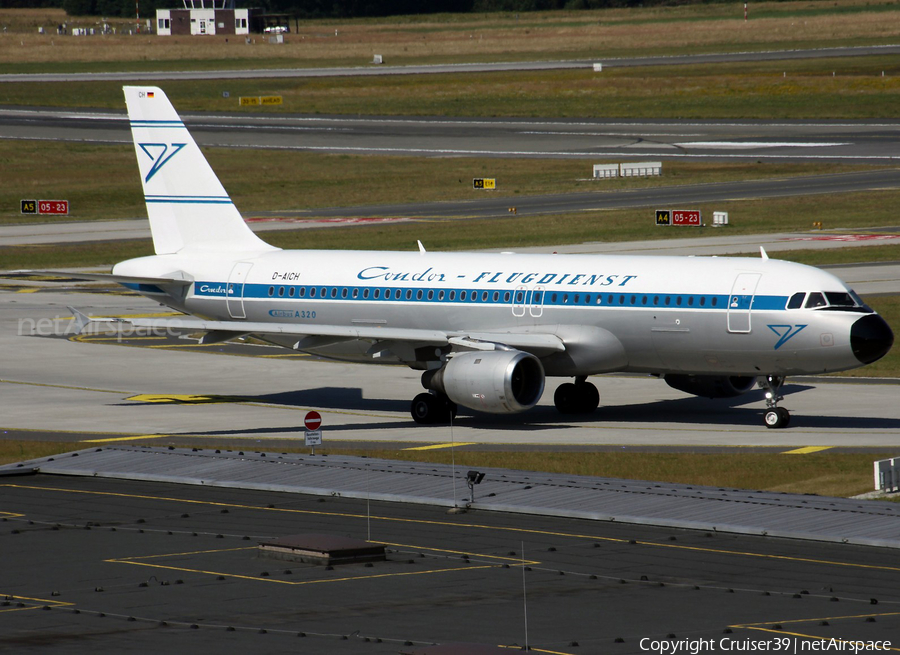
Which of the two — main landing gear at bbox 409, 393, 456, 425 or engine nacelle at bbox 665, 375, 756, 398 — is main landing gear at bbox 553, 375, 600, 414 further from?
main landing gear at bbox 409, 393, 456, 425

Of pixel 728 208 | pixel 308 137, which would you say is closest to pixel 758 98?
pixel 308 137

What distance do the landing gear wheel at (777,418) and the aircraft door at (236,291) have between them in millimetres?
18074

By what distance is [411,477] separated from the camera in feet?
106

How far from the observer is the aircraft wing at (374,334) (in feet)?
141

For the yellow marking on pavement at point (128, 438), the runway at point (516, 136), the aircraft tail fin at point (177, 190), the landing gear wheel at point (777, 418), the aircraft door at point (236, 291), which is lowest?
the landing gear wheel at point (777, 418)

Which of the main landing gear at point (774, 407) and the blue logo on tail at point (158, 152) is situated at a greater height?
the blue logo on tail at point (158, 152)

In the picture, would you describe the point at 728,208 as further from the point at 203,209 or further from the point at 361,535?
the point at 361,535

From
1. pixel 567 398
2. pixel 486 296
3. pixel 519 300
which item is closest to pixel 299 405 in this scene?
pixel 486 296

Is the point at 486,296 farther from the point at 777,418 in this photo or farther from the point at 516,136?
the point at 516,136

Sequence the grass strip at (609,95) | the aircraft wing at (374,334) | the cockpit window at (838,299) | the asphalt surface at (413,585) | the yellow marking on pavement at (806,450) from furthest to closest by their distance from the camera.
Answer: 1. the grass strip at (609,95)
2. the aircraft wing at (374,334)
3. the cockpit window at (838,299)
4. the yellow marking on pavement at (806,450)
5. the asphalt surface at (413,585)

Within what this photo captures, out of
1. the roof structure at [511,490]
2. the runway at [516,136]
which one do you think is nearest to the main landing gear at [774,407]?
the roof structure at [511,490]

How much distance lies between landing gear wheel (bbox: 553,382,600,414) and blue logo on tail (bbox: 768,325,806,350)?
730cm

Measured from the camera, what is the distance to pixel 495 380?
4091 cm

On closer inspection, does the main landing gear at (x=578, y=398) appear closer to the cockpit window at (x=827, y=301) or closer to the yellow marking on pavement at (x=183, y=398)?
the cockpit window at (x=827, y=301)
